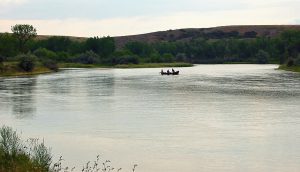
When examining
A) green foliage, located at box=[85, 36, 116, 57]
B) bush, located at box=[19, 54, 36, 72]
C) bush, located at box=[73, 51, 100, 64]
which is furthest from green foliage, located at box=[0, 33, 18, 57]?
green foliage, located at box=[85, 36, 116, 57]

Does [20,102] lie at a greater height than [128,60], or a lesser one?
greater

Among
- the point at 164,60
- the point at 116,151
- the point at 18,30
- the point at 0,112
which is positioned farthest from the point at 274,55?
the point at 116,151

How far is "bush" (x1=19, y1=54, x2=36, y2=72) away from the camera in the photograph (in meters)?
105

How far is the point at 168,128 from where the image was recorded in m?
30.6

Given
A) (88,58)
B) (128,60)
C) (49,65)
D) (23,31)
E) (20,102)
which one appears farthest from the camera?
(88,58)

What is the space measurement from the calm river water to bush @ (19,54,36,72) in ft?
176

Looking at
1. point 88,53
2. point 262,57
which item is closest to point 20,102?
point 88,53

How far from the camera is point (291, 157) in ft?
73.3

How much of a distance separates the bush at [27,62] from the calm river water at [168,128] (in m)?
53.7

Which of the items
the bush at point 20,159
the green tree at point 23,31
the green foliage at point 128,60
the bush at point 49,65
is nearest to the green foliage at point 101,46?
the green foliage at point 128,60

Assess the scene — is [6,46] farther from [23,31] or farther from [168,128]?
[168,128]

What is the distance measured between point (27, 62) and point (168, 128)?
81.6 meters

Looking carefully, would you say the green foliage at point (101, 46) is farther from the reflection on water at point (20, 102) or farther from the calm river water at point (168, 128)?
the calm river water at point (168, 128)

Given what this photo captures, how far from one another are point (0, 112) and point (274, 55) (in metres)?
160
